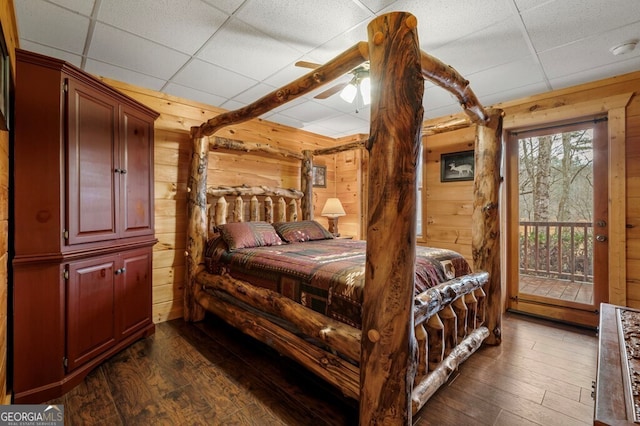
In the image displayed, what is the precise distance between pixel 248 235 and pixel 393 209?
6.64 feet

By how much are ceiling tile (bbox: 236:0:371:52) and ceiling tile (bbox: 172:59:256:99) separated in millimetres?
775

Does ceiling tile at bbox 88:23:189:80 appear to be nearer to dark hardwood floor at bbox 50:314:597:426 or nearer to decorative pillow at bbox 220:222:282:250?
decorative pillow at bbox 220:222:282:250

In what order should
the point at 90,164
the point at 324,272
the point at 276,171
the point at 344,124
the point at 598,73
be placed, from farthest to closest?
the point at 344,124 → the point at 276,171 → the point at 598,73 → the point at 90,164 → the point at 324,272

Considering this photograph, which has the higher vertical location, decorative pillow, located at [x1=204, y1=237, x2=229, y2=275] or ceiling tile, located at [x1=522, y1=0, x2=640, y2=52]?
ceiling tile, located at [x1=522, y1=0, x2=640, y2=52]

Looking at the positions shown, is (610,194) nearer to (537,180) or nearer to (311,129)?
(537,180)

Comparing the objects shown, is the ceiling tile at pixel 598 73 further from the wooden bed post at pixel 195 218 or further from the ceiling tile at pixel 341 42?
the wooden bed post at pixel 195 218

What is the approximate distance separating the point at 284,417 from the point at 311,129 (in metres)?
3.72

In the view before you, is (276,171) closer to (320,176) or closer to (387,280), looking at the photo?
(320,176)

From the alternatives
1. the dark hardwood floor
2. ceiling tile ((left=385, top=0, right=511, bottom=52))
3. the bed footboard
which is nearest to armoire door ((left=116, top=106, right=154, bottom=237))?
the bed footboard

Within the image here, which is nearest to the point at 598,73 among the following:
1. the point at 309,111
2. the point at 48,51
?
the point at 309,111

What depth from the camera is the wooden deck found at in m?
3.10

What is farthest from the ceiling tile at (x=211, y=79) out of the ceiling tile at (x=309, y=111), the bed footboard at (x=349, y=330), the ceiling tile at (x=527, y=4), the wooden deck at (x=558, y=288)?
the wooden deck at (x=558, y=288)

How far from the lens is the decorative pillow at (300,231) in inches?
132

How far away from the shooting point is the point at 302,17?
1.85 metres
